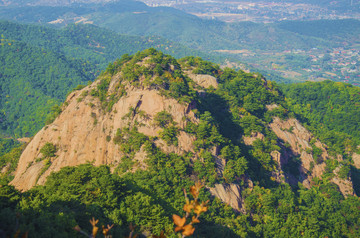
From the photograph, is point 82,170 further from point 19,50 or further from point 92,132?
point 19,50

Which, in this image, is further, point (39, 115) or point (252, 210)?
point (39, 115)

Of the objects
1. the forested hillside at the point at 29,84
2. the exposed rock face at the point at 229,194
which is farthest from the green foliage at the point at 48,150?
the forested hillside at the point at 29,84

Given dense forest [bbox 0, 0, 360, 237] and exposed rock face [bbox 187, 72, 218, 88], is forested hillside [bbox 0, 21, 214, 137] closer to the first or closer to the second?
dense forest [bbox 0, 0, 360, 237]

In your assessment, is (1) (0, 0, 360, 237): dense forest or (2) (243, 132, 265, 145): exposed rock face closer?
(1) (0, 0, 360, 237): dense forest

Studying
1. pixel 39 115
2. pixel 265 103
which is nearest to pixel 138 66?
pixel 265 103

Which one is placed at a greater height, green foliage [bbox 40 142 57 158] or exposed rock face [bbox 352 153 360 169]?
green foliage [bbox 40 142 57 158]

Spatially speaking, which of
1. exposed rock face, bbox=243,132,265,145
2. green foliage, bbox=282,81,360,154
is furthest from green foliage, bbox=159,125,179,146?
green foliage, bbox=282,81,360,154
